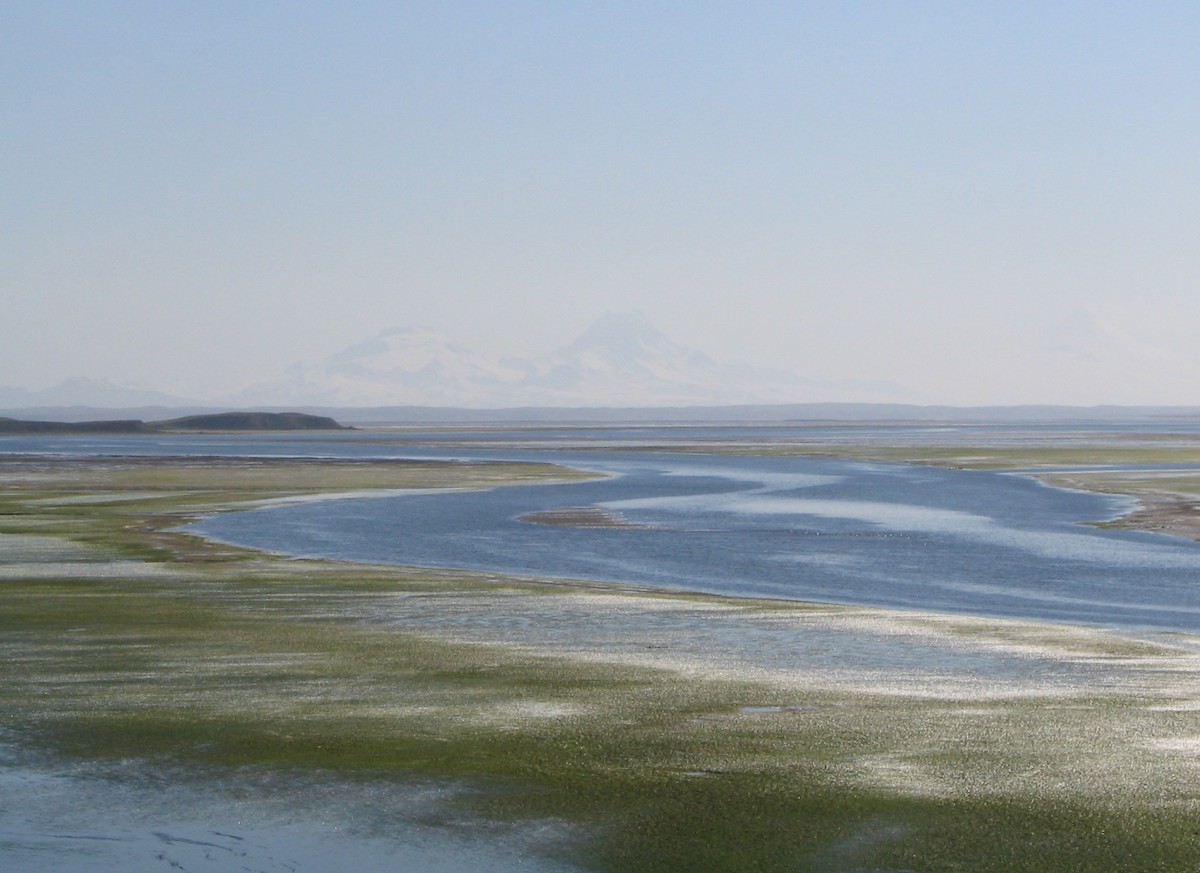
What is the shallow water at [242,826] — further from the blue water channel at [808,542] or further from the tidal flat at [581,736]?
the blue water channel at [808,542]

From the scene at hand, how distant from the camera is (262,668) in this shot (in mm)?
17672

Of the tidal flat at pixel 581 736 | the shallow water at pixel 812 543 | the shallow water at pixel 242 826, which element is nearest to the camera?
the shallow water at pixel 242 826

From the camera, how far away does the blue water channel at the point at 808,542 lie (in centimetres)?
2861

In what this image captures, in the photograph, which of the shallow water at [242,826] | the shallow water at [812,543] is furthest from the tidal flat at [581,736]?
the shallow water at [812,543]

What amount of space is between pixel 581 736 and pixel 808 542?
26464 mm

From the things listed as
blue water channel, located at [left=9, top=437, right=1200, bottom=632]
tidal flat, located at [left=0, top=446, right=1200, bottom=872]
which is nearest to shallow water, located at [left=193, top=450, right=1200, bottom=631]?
blue water channel, located at [left=9, top=437, right=1200, bottom=632]

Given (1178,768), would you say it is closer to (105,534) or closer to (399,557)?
(399,557)

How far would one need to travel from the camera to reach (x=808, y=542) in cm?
3962

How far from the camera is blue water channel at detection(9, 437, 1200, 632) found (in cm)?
2861

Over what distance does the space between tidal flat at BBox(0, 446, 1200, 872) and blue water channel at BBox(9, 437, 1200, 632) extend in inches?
186

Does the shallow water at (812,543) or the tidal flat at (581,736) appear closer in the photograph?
the tidal flat at (581,736)

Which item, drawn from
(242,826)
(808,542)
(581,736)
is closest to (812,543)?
(808,542)

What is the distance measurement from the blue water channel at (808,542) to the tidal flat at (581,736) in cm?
473

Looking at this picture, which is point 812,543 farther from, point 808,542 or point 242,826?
point 242,826
